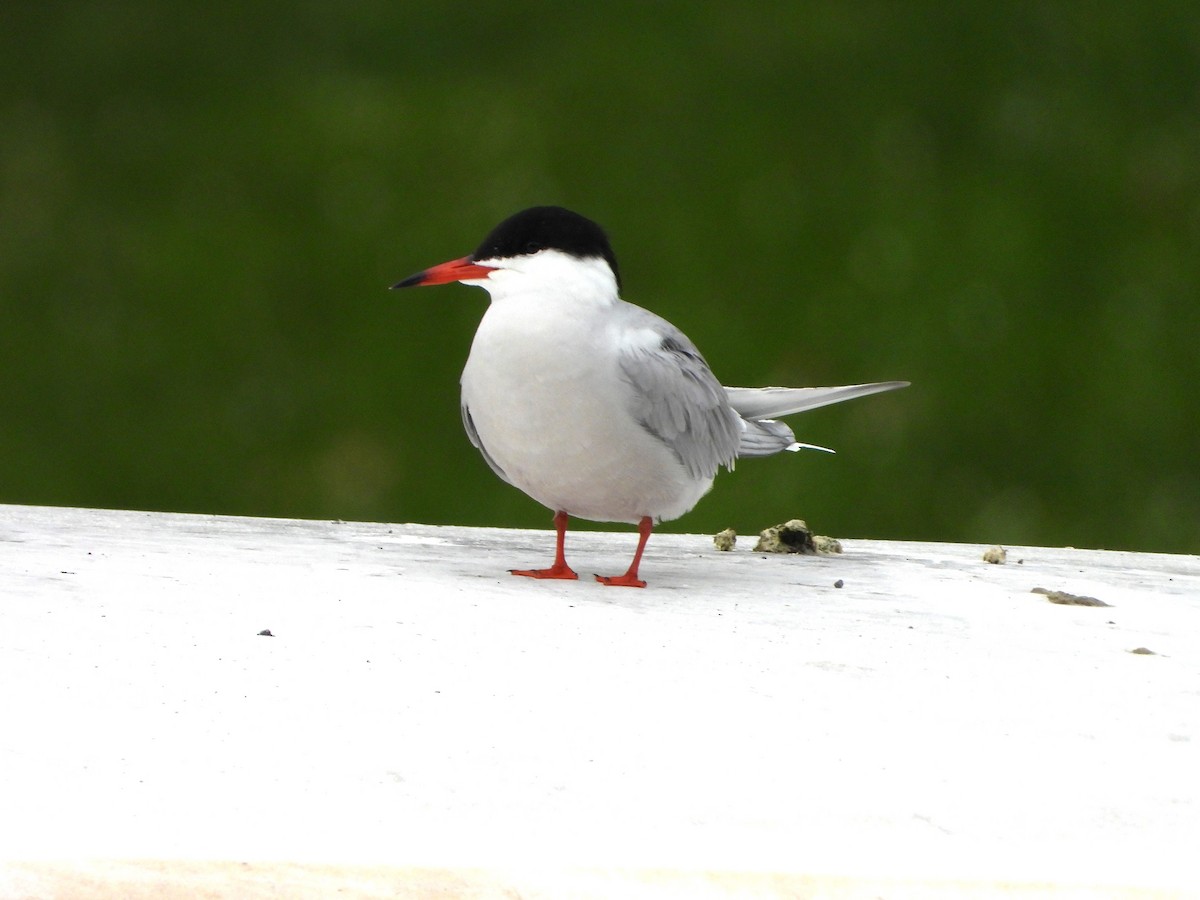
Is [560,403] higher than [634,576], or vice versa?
[560,403]

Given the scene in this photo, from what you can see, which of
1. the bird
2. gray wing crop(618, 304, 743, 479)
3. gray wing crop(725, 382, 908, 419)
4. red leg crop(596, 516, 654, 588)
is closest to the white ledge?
red leg crop(596, 516, 654, 588)

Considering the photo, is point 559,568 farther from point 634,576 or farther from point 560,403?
point 560,403

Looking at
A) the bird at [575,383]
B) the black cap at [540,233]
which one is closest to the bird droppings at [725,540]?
the bird at [575,383]

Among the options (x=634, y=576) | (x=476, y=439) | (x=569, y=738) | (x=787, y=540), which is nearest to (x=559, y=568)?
(x=634, y=576)

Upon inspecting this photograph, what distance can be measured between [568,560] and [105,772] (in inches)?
82.3

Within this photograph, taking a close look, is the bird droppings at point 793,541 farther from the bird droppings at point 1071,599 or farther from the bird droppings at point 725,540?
the bird droppings at point 1071,599

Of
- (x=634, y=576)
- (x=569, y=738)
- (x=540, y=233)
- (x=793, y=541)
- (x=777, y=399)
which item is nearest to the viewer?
(x=569, y=738)

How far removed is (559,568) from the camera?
3541 mm

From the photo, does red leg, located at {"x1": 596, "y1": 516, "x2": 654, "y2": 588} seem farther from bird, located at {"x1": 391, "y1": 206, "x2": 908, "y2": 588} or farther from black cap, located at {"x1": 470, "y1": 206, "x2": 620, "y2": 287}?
black cap, located at {"x1": 470, "y1": 206, "x2": 620, "y2": 287}

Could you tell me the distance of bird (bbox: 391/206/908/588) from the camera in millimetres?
3242

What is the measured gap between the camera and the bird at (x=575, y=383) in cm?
324

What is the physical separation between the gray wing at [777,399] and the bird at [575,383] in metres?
0.42

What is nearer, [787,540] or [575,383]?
[575,383]

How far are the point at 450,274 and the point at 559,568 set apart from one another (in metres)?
0.75
